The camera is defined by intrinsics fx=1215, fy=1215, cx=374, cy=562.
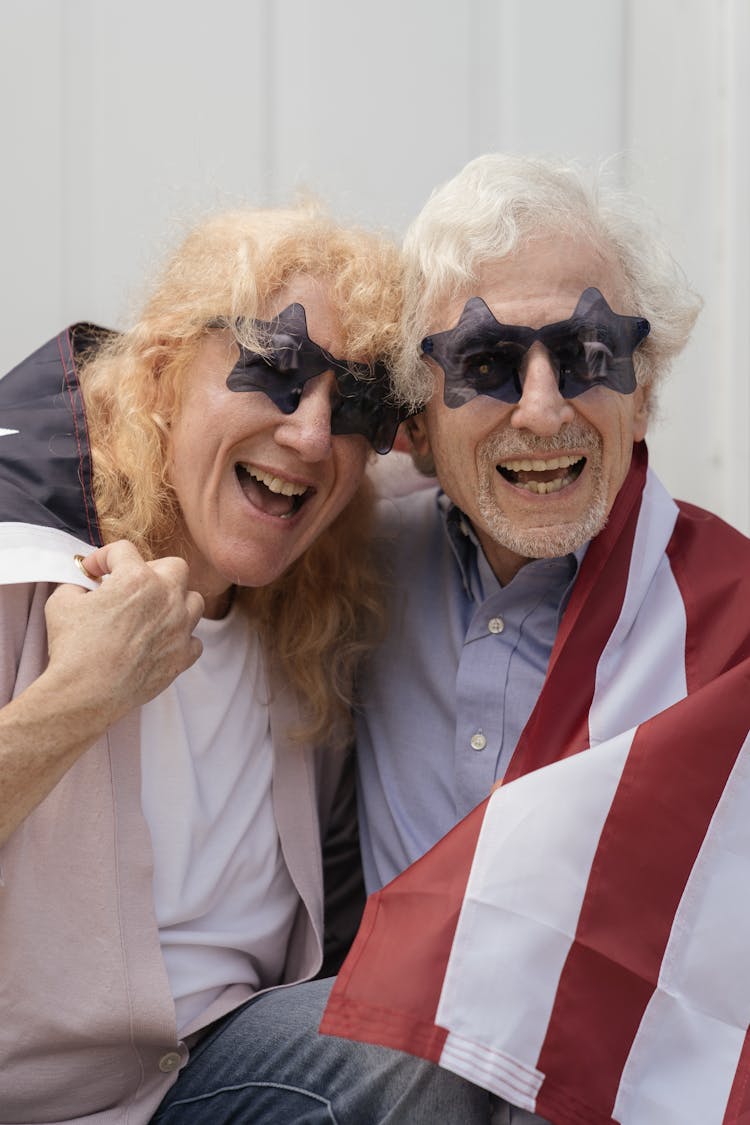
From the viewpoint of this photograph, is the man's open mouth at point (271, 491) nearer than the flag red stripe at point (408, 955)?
No

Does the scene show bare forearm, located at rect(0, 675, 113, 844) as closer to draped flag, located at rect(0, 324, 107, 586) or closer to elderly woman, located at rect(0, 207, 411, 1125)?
elderly woman, located at rect(0, 207, 411, 1125)

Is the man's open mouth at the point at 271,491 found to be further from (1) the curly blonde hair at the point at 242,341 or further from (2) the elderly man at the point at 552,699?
(2) the elderly man at the point at 552,699

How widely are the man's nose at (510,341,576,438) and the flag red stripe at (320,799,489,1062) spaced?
592 mm

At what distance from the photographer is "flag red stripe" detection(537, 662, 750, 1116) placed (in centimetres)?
165

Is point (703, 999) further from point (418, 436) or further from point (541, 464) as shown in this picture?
point (418, 436)

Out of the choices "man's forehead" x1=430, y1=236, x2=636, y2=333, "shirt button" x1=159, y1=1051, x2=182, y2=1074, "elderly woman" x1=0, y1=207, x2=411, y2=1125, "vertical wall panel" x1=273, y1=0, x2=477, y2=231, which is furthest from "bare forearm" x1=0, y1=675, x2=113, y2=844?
"vertical wall panel" x1=273, y1=0, x2=477, y2=231

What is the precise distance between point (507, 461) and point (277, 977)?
0.97m

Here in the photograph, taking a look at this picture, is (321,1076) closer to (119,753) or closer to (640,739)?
(119,753)

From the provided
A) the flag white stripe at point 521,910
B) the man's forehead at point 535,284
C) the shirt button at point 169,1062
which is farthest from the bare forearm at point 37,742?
the man's forehead at point 535,284

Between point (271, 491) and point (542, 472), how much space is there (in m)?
0.45

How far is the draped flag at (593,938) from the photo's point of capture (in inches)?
64.6

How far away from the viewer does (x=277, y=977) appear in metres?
2.11

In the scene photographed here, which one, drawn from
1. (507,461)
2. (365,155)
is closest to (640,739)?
(507,461)

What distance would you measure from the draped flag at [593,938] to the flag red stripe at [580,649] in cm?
4
